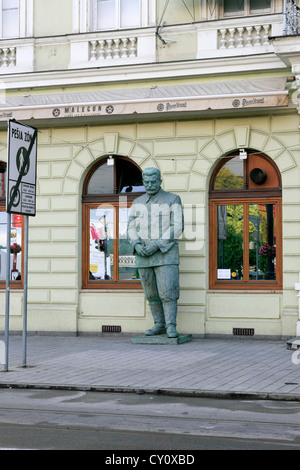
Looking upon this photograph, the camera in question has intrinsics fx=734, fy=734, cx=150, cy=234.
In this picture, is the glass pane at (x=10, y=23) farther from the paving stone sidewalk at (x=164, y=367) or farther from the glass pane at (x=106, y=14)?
the paving stone sidewalk at (x=164, y=367)

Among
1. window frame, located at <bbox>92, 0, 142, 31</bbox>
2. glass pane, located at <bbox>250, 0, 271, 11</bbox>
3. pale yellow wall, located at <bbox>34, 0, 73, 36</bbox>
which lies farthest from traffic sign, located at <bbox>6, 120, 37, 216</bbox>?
glass pane, located at <bbox>250, 0, 271, 11</bbox>

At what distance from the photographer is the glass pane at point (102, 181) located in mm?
15906

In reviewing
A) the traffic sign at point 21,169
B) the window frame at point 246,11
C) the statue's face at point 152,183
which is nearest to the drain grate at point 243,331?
the statue's face at point 152,183

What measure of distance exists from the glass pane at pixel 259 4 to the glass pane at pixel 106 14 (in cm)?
301

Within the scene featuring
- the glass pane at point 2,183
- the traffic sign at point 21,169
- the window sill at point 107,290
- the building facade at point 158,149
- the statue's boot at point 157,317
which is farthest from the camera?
the glass pane at point 2,183

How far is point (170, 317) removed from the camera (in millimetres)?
13812

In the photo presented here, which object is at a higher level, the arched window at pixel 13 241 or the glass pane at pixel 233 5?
the glass pane at pixel 233 5

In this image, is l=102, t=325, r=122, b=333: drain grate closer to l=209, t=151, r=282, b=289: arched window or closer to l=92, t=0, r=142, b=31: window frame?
l=209, t=151, r=282, b=289: arched window

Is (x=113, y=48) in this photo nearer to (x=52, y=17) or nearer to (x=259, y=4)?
(x=52, y=17)

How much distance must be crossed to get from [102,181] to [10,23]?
4.20 m

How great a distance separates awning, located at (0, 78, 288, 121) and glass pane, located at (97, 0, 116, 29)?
1682 millimetres

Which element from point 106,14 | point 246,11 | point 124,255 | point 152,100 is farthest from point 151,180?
point 106,14
